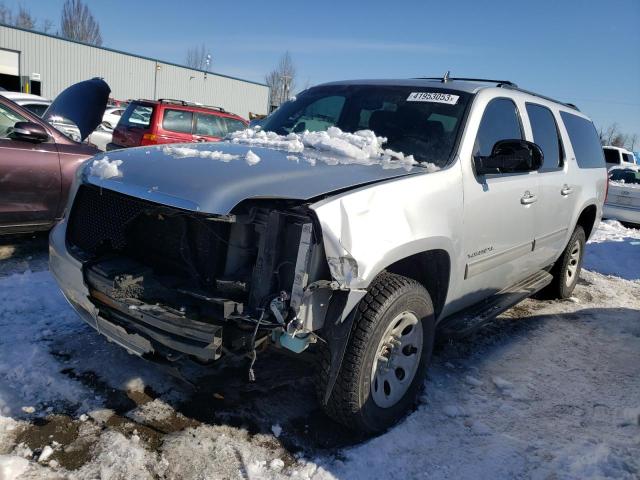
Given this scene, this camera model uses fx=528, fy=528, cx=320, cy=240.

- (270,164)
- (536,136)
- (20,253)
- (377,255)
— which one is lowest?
(20,253)

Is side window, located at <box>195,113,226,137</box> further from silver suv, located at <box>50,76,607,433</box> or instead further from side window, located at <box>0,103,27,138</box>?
silver suv, located at <box>50,76,607,433</box>

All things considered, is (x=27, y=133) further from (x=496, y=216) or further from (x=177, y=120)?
(x=177, y=120)

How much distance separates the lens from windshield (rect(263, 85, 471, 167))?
3.41 m

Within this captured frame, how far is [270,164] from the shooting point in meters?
2.79

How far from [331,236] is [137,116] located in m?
9.85

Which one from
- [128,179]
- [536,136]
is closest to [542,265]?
[536,136]

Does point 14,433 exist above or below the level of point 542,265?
below

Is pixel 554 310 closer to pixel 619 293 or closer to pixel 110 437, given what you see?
pixel 619 293

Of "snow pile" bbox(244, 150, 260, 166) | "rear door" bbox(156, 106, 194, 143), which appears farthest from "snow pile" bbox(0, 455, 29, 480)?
"rear door" bbox(156, 106, 194, 143)

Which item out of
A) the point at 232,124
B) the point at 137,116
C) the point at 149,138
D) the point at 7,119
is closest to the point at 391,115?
the point at 7,119

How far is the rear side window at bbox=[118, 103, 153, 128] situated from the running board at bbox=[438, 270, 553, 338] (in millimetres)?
8662

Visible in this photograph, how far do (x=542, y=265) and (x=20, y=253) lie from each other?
517 cm

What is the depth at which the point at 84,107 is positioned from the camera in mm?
6859

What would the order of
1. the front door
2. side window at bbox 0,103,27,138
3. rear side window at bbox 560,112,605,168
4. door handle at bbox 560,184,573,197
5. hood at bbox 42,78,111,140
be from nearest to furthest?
1. the front door
2. door handle at bbox 560,184,573,197
3. rear side window at bbox 560,112,605,168
4. side window at bbox 0,103,27,138
5. hood at bbox 42,78,111,140
